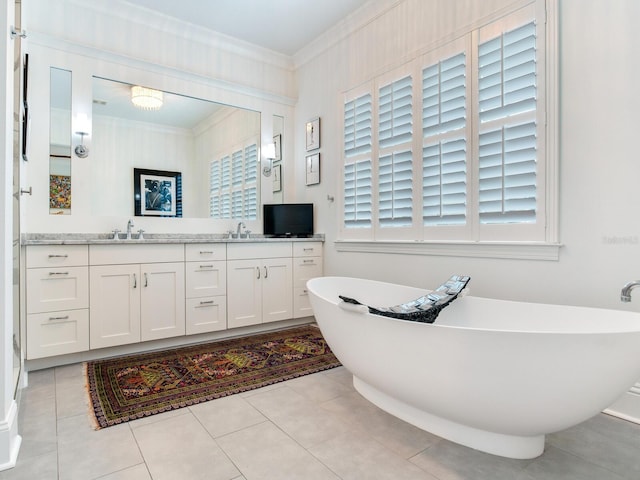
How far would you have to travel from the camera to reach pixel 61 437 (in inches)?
67.9

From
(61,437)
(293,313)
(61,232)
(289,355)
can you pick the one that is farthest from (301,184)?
(61,437)

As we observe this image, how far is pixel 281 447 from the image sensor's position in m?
1.64

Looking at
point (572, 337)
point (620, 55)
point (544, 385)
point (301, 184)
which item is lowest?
point (544, 385)

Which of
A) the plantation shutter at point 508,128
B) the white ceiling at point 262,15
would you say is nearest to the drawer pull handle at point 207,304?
the plantation shutter at point 508,128

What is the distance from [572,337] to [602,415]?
116 cm

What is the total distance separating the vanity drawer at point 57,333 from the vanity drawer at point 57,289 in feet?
0.17

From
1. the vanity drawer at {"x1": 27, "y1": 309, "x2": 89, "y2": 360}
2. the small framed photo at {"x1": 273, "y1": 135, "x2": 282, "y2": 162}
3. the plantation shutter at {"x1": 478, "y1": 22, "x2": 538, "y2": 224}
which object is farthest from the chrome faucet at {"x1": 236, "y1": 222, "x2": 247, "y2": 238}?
the plantation shutter at {"x1": 478, "y1": 22, "x2": 538, "y2": 224}

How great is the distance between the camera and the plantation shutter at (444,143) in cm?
258

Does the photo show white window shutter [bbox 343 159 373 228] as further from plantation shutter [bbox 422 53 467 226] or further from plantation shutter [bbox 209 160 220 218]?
plantation shutter [bbox 209 160 220 218]

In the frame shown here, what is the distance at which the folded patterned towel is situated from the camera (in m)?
1.78

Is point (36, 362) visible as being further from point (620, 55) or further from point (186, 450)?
point (620, 55)

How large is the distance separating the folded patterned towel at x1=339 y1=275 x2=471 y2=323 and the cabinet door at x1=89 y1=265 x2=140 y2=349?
1852mm

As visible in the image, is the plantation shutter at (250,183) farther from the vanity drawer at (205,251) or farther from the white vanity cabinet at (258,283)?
the vanity drawer at (205,251)

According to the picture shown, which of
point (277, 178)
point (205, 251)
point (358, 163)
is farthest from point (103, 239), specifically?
point (358, 163)
